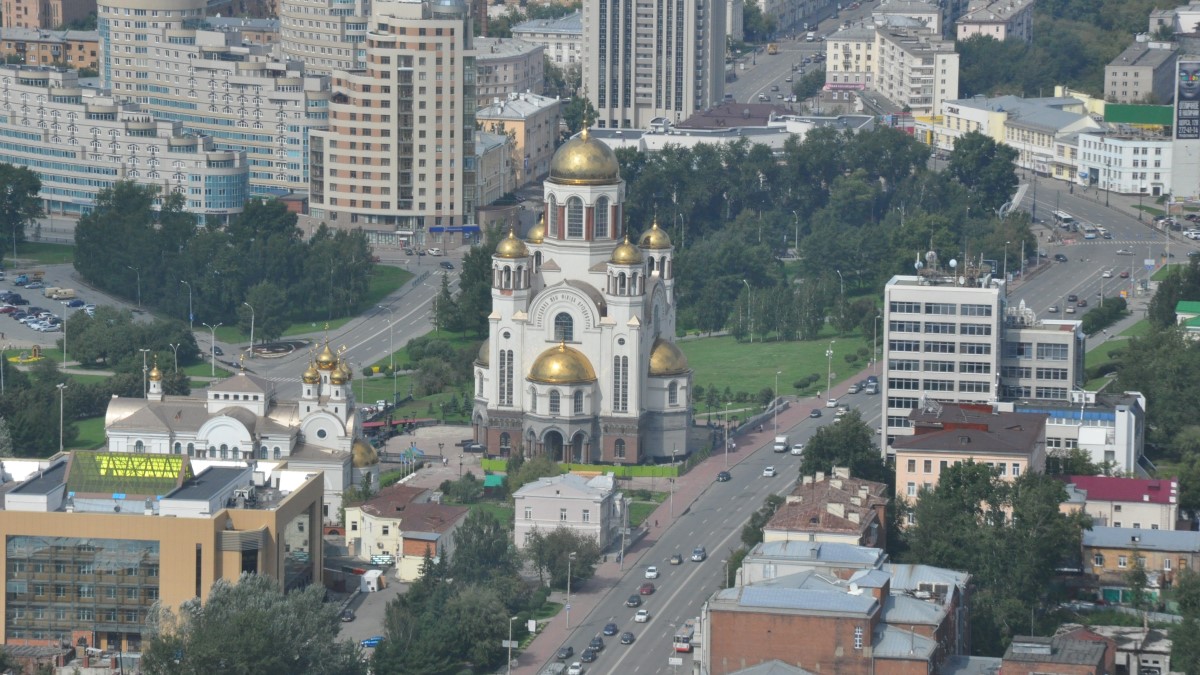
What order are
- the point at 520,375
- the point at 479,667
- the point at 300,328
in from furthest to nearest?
the point at 300,328 → the point at 520,375 → the point at 479,667

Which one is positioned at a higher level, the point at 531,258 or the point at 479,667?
the point at 531,258

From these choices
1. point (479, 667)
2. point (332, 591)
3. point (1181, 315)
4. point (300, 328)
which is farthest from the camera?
point (300, 328)

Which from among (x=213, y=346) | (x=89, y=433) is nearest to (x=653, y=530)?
(x=89, y=433)

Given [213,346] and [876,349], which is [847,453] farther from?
[213,346]

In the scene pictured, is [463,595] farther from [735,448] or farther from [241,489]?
[735,448]

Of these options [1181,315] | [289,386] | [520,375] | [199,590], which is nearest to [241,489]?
[199,590]

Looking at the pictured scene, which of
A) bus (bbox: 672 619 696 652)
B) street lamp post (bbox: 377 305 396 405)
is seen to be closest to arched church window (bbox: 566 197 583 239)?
street lamp post (bbox: 377 305 396 405)
